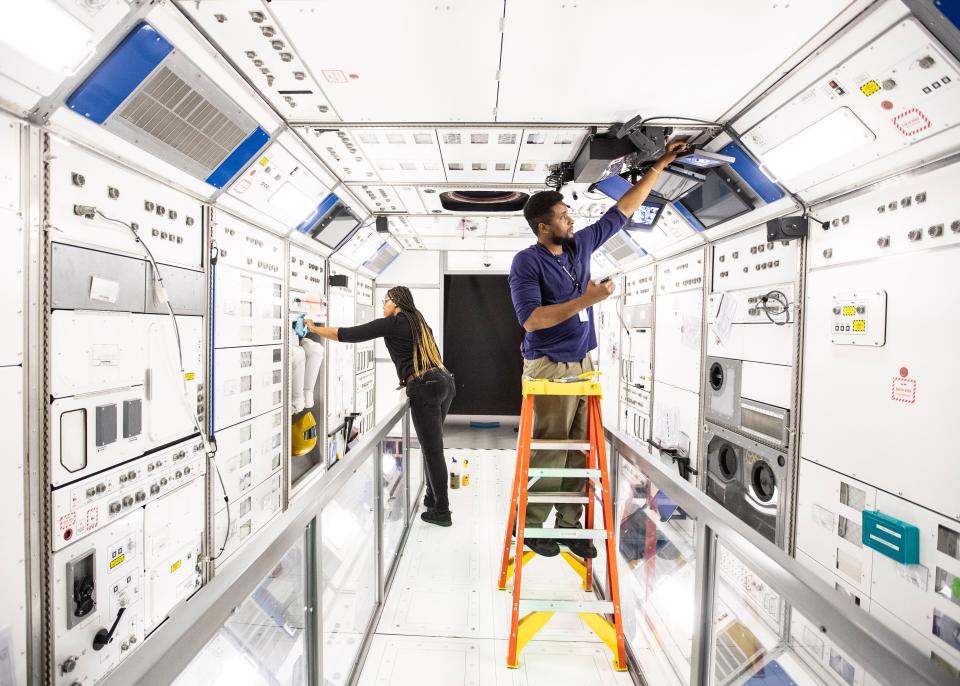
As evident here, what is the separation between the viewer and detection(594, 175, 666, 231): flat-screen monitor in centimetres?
331

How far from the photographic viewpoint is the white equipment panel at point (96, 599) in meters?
1.83

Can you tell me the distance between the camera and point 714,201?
3227 millimetres

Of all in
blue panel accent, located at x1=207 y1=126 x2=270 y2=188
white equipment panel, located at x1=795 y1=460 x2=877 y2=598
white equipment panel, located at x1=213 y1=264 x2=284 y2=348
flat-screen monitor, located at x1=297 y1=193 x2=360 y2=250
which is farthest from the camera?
flat-screen monitor, located at x1=297 y1=193 x2=360 y2=250

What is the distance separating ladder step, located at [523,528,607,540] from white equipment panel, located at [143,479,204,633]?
196 centimetres

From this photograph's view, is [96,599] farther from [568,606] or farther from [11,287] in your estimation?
[568,606]

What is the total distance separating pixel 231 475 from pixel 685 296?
162 inches

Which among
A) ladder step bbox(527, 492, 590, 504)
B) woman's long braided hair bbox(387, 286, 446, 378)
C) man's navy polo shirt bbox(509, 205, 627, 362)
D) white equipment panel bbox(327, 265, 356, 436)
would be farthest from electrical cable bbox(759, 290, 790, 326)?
white equipment panel bbox(327, 265, 356, 436)

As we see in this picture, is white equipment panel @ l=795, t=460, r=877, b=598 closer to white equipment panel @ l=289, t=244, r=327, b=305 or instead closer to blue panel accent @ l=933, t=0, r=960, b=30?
blue panel accent @ l=933, t=0, r=960, b=30

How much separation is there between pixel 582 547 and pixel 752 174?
2.52m

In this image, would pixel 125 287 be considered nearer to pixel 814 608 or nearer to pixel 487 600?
pixel 487 600

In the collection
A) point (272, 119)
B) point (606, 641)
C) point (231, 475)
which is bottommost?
point (606, 641)

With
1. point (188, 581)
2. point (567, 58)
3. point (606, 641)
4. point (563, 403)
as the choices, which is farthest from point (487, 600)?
point (567, 58)

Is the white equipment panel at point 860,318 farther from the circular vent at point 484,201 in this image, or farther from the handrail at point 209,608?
the circular vent at point 484,201

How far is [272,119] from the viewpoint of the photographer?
8.45ft
